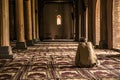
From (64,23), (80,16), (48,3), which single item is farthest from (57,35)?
(80,16)

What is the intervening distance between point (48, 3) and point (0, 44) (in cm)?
2416

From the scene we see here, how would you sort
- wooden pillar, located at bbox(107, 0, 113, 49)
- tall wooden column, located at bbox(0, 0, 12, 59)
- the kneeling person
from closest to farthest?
the kneeling person < tall wooden column, located at bbox(0, 0, 12, 59) < wooden pillar, located at bbox(107, 0, 113, 49)

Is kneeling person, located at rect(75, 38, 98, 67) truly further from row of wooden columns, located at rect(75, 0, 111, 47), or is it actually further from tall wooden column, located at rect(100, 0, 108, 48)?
tall wooden column, located at rect(100, 0, 108, 48)

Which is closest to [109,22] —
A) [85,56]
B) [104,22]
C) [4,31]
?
[104,22]

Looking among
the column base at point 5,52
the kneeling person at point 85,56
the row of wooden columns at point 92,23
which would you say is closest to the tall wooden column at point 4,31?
the column base at point 5,52

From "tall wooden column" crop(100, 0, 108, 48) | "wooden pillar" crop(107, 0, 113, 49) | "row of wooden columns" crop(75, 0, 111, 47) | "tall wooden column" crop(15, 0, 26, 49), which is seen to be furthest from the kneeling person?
"tall wooden column" crop(100, 0, 108, 48)

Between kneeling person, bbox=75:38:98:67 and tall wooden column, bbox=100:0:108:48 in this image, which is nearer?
kneeling person, bbox=75:38:98:67

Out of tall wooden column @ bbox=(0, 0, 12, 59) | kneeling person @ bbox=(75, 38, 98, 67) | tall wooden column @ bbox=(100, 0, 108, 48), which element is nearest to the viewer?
kneeling person @ bbox=(75, 38, 98, 67)

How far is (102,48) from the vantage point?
14812 mm

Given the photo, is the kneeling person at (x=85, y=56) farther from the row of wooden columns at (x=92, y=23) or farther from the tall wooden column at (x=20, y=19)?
the row of wooden columns at (x=92, y=23)

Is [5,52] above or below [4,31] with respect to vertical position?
below

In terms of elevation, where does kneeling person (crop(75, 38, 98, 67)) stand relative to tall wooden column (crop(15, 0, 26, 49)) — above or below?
below

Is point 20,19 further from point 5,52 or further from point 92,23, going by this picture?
point 92,23

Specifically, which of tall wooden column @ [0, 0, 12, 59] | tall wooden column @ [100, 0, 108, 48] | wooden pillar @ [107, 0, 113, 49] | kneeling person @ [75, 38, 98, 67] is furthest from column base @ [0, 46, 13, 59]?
tall wooden column @ [100, 0, 108, 48]
